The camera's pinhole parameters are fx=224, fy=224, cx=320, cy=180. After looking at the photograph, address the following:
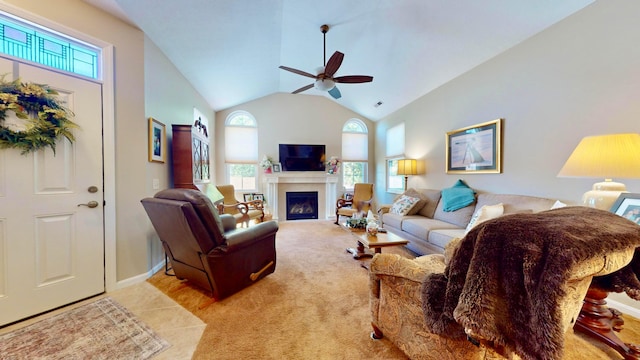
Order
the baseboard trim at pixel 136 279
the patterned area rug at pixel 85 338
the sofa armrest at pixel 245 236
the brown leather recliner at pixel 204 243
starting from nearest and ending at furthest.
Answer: the patterned area rug at pixel 85 338, the brown leather recliner at pixel 204 243, the sofa armrest at pixel 245 236, the baseboard trim at pixel 136 279

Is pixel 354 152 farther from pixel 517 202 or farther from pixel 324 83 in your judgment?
pixel 517 202

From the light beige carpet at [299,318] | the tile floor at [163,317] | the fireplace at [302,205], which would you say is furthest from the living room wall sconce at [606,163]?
the fireplace at [302,205]

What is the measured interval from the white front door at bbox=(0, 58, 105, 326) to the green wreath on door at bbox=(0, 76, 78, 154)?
0.06 m

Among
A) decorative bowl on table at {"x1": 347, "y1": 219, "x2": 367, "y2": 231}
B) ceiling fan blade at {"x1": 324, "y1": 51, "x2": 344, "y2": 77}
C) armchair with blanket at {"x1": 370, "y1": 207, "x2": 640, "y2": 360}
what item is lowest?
decorative bowl on table at {"x1": 347, "y1": 219, "x2": 367, "y2": 231}

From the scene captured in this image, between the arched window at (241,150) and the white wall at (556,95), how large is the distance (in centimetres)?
446

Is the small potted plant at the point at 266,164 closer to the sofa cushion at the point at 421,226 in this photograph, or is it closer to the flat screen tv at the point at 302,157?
the flat screen tv at the point at 302,157

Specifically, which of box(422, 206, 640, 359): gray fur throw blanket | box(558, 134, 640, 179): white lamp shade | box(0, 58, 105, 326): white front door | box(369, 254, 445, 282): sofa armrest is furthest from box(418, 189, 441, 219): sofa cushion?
box(0, 58, 105, 326): white front door

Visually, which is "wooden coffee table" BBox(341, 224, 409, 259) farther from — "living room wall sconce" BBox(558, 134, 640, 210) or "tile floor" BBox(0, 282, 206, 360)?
"tile floor" BBox(0, 282, 206, 360)

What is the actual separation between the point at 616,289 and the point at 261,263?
2521 millimetres

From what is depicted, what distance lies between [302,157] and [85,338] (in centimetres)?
468

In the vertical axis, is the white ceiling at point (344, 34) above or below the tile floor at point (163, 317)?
above

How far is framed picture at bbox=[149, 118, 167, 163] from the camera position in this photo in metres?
2.59

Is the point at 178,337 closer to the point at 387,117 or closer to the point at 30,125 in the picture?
the point at 30,125

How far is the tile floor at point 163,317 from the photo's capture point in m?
1.56
